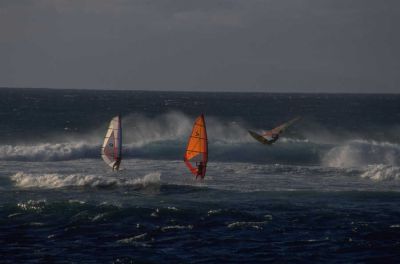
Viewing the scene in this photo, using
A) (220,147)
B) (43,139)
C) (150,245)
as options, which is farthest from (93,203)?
(43,139)

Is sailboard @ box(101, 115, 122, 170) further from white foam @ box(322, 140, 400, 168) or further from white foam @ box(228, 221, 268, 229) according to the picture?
white foam @ box(322, 140, 400, 168)

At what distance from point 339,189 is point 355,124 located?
192 ft

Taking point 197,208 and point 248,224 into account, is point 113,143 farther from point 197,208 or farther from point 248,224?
point 248,224

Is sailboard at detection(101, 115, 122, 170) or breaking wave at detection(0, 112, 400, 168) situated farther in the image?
breaking wave at detection(0, 112, 400, 168)

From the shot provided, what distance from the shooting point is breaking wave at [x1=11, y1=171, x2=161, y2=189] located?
32062mm

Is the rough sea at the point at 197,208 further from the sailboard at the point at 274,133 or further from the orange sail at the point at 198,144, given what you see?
the sailboard at the point at 274,133

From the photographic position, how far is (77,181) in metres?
32.5

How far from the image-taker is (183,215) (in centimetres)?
2531

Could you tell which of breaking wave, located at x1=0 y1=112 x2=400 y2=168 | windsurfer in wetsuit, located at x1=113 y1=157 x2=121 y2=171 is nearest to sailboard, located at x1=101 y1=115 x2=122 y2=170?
windsurfer in wetsuit, located at x1=113 y1=157 x2=121 y2=171

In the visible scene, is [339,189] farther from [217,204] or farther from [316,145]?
[316,145]

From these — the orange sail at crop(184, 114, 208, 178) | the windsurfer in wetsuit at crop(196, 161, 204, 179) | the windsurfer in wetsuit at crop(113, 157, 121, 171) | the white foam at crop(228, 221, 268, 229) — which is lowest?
the white foam at crop(228, 221, 268, 229)

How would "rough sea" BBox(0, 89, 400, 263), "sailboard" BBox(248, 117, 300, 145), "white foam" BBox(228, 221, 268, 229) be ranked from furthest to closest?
"sailboard" BBox(248, 117, 300, 145) → "white foam" BBox(228, 221, 268, 229) → "rough sea" BBox(0, 89, 400, 263)

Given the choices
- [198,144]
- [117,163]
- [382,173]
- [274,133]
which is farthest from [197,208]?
[382,173]

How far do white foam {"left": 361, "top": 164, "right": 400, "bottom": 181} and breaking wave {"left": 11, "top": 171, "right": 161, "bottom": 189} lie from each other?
11.7m
